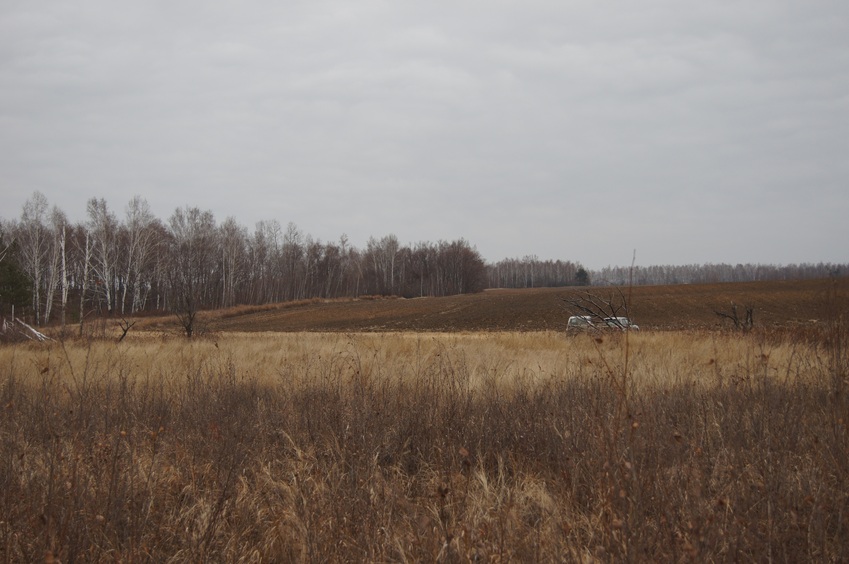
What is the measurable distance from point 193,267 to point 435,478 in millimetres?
66869

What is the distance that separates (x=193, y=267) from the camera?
64062 mm

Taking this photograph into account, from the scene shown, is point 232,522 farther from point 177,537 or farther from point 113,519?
point 113,519

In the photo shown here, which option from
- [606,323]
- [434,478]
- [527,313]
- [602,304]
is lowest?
[527,313]

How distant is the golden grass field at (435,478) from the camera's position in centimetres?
264

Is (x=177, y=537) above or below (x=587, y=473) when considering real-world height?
below

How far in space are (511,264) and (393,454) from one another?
479 feet

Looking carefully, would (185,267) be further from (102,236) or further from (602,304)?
(602,304)

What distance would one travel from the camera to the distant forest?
38.6 m

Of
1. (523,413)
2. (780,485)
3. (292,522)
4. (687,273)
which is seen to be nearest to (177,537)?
(292,522)

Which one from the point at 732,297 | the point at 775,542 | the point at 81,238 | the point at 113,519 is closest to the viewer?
the point at 775,542

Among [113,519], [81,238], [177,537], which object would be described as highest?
[81,238]

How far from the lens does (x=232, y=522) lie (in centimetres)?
330

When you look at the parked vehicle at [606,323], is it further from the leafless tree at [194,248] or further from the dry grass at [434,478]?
the leafless tree at [194,248]

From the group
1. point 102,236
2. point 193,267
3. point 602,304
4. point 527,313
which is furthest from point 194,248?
point 602,304
